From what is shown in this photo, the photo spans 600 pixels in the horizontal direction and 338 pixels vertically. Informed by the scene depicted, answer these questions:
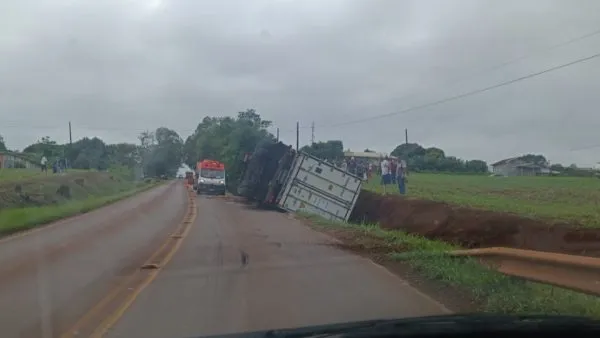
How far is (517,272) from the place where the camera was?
30.0ft

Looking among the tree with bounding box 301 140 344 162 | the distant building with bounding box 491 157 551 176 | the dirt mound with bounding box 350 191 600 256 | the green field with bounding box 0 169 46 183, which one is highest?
the tree with bounding box 301 140 344 162

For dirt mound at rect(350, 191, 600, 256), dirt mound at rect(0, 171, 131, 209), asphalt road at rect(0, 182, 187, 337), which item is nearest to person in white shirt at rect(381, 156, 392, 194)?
dirt mound at rect(350, 191, 600, 256)

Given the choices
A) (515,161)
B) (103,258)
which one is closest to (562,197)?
(103,258)

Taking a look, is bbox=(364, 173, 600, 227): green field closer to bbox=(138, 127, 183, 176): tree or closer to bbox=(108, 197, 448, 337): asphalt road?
bbox=(108, 197, 448, 337): asphalt road

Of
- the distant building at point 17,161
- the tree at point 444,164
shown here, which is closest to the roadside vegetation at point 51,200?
the tree at point 444,164

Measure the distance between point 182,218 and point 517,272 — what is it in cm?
1980

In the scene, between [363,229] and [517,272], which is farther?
[363,229]

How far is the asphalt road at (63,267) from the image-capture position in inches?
336

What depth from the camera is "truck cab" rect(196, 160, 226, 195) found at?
177 feet

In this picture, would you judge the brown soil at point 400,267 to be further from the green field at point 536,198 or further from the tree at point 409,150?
the tree at point 409,150

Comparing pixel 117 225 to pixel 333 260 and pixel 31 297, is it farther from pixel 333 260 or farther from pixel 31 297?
pixel 31 297

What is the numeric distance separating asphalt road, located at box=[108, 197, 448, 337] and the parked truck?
12.5 metres

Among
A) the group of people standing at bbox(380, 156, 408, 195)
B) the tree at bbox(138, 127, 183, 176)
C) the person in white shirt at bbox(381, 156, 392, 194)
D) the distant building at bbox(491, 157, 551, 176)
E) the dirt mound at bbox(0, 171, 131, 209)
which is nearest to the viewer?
the group of people standing at bbox(380, 156, 408, 195)

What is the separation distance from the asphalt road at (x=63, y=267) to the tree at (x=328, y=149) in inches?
974
